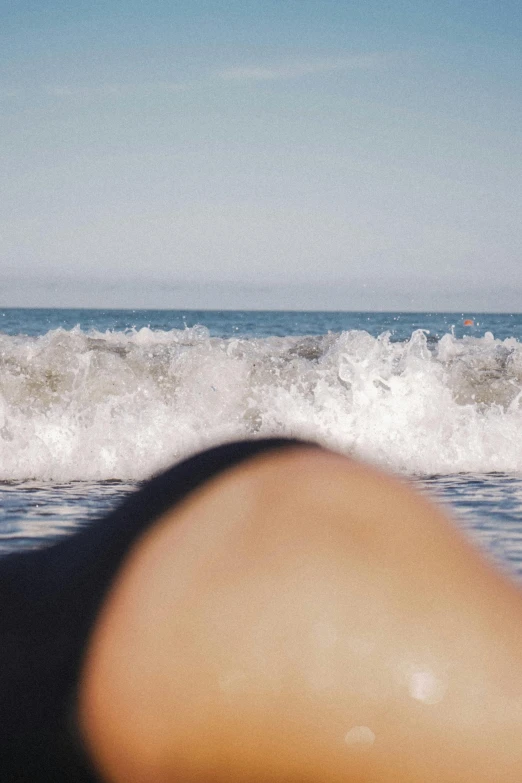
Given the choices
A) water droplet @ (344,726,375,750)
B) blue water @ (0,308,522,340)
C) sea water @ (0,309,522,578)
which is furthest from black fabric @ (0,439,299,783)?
blue water @ (0,308,522,340)

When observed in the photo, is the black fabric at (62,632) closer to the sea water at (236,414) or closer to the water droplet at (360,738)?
the water droplet at (360,738)

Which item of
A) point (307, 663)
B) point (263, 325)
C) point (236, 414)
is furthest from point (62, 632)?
point (263, 325)

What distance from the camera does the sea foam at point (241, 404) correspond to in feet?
18.6

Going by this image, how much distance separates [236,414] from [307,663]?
5.62 m

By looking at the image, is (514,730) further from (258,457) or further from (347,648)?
(258,457)

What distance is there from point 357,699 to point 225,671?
177 mm

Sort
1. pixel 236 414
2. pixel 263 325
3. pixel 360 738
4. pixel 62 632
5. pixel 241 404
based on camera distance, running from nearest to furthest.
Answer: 1. pixel 360 738
2. pixel 62 632
3. pixel 236 414
4. pixel 241 404
5. pixel 263 325

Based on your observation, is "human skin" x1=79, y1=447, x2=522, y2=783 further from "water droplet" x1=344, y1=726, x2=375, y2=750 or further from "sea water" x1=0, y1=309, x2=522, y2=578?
"sea water" x1=0, y1=309, x2=522, y2=578

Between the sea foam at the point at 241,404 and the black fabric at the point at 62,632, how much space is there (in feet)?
13.1

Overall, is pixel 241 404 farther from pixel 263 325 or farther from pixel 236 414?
pixel 263 325

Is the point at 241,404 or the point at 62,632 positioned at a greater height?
the point at 62,632

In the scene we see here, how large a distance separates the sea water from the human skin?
2.66 m

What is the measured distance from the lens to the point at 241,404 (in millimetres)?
6777

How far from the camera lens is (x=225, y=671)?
1012mm
